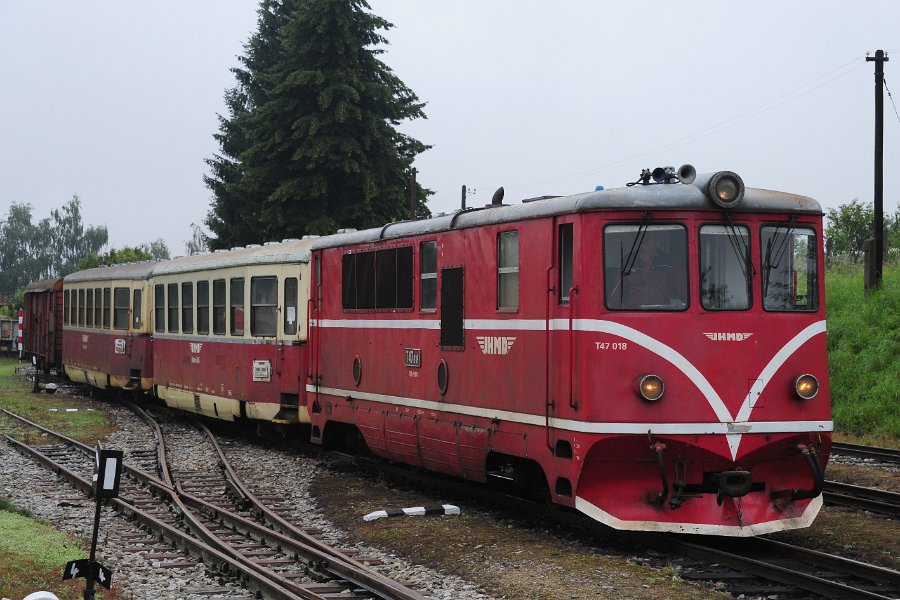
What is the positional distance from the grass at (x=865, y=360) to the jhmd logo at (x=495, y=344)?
10501 millimetres

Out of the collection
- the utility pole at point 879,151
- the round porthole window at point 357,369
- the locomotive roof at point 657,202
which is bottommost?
the round porthole window at point 357,369

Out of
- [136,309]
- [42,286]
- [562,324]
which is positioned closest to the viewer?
[562,324]

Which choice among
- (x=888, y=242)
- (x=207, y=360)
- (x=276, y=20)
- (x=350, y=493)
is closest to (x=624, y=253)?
(x=350, y=493)

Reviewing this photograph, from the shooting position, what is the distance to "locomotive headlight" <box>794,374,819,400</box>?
384 inches

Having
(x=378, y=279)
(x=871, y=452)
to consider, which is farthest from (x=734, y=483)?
(x=871, y=452)

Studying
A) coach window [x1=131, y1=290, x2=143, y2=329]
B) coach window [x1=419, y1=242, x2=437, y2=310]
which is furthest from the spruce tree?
coach window [x1=419, y1=242, x2=437, y2=310]

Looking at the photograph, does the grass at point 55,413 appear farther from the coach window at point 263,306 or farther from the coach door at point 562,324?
the coach door at point 562,324

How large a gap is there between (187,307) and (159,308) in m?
2.04

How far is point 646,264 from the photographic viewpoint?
9719 mm

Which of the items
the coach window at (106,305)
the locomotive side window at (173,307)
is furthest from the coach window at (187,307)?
the coach window at (106,305)

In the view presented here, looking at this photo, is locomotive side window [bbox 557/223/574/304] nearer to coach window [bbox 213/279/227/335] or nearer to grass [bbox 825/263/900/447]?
coach window [bbox 213/279/227/335]

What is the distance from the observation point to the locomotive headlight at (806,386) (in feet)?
32.0

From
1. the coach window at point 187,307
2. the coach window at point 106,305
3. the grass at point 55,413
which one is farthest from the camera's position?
the coach window at point 106,305

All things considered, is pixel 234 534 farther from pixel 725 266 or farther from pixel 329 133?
pixel 329 133
